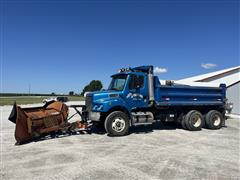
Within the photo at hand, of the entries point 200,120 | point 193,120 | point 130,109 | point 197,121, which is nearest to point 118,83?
point 130,109

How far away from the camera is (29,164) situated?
5715 mm

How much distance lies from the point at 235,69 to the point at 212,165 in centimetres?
2046

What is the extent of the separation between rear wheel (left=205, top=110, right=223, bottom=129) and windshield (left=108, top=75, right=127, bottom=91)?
184 inches

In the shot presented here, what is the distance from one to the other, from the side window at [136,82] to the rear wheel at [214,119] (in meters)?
3.94

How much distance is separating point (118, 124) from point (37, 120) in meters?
3.01

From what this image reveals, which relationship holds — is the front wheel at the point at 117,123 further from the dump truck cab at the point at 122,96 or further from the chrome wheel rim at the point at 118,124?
the dump truck cab at the point at 122,96

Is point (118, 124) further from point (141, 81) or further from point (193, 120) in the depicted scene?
point (193, 120)

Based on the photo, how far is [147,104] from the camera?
33.2 ft

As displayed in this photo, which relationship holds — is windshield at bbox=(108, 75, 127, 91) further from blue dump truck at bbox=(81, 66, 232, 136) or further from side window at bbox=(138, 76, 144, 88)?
side window at bbox=(138, 76, 144, 88)

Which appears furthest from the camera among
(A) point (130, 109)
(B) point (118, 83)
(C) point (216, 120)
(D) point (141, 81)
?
(C) point (216, 120)

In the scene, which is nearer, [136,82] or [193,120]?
[136,82]

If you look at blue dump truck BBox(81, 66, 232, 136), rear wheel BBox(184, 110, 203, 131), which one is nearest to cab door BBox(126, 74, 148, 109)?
blue dump truck BBox(81, 66, 232, 136)

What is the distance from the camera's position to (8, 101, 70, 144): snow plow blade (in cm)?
786

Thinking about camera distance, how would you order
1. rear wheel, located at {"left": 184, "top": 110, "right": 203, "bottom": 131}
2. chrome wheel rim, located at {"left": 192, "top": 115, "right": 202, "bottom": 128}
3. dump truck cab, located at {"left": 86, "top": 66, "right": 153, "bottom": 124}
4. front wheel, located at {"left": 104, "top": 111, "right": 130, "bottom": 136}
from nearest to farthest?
front wheel, located at {"left": 104, "top": 111, "right": 130, "bottom": 136} → dump truck cab, located at {"left": 86, "top": 66, "right": 153, "bottom": 124} → rear wheel, located at {"left": 184, "top": 110, "right": 203, "bottom": 131} → chrome wheel rim, located at {"left": 192, "top": 115, "right": 202, "bottom": 128}
